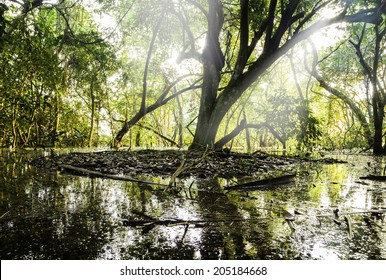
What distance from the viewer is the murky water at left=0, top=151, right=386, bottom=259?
112 cm

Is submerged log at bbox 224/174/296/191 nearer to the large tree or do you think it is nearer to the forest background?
the forest background

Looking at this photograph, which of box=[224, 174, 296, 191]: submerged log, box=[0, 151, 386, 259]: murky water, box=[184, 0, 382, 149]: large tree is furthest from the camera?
box=[184, 0, 382, 149]: large tree

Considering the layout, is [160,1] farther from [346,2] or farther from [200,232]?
[200,232]

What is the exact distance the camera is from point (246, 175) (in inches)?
133

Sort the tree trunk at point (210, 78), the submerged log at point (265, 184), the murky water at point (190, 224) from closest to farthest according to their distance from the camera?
the murky water at point (190, 224) → the submerged log at point (265, 184) → the tree trunk at point (210, 78)

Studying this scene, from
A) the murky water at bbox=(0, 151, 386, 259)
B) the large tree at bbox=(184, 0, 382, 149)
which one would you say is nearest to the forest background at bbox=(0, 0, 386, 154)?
the large tree at bbox=(184, 0, 382, 149)

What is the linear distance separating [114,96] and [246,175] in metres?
16.3

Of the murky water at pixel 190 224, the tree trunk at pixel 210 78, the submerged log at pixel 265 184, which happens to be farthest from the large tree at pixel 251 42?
the murky water at pixel 190 224

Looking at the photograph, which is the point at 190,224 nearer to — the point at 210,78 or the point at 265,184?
the point at 265,184

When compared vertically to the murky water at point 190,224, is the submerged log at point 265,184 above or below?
above

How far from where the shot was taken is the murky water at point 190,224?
3.67 feet

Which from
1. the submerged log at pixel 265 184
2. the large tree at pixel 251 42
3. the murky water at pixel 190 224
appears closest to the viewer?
the murky water at pixel 190 224

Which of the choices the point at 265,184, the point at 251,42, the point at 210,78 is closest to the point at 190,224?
the point at 265,184

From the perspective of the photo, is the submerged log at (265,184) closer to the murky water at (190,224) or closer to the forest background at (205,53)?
the murky water at (190,224)
